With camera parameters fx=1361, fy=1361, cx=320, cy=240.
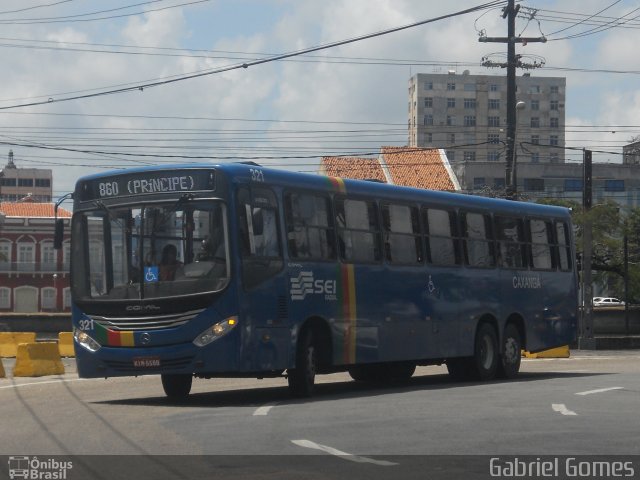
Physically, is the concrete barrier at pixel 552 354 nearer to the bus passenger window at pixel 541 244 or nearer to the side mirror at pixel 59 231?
the bus passenger window at pixel 541 244

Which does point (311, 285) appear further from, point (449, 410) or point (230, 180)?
point (449, 410)

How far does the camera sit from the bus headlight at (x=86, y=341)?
1775 cm

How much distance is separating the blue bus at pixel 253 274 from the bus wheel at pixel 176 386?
0.02m

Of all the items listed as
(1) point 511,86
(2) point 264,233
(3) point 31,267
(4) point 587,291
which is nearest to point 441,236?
(2) point 264,233

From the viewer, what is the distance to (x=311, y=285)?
60.8ft

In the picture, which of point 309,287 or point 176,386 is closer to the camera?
point 309,287

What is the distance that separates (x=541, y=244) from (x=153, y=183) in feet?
33.1

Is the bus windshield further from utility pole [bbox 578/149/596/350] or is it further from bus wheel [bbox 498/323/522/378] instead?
utility pole [bbox 578/149/596/350]

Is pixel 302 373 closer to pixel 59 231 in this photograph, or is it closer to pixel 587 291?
pixel 59 231

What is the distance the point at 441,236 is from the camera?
2212cm

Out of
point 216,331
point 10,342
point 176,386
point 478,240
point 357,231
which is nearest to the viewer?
point 216,331

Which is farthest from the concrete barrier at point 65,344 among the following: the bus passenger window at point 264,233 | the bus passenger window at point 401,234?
the bus passenger window at point 264,233

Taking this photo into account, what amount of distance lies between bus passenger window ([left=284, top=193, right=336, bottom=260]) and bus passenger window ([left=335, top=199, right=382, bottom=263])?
0.30 metres

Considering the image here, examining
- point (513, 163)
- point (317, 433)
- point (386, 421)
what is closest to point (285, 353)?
point (386, 421)
